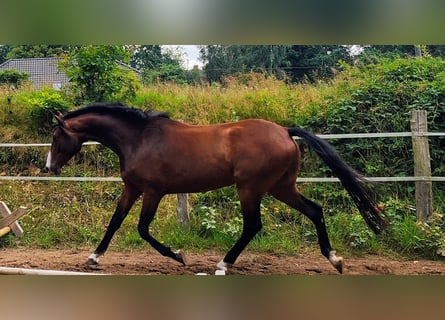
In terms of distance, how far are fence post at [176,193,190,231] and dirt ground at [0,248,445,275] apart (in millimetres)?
356

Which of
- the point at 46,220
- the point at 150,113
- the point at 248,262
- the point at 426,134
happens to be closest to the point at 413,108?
the point at 426,134

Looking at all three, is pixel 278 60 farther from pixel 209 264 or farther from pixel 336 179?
pixel 209 264

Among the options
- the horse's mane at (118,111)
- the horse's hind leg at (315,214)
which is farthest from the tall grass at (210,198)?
the horse's mane at (118,111)

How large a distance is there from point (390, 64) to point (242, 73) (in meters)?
1.63

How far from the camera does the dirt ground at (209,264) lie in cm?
375

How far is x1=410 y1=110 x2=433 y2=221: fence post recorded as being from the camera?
4242 millimetres

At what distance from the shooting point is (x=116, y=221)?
3.72m

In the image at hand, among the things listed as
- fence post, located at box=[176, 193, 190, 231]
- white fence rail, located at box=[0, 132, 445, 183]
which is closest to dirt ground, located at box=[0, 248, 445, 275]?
fence post, located at box=[176, 193, 190, 231]

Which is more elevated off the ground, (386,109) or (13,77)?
(13,77)

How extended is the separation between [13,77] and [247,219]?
308 centimetres

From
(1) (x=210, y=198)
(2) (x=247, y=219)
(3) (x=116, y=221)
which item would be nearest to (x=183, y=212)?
(1) (x=210, y=198)

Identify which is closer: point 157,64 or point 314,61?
point 157,64

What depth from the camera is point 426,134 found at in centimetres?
435
